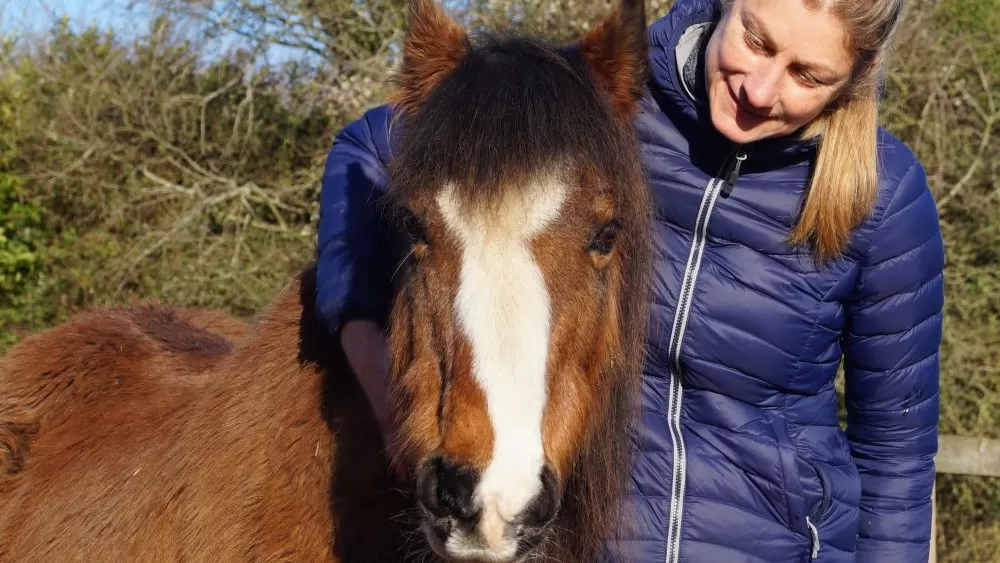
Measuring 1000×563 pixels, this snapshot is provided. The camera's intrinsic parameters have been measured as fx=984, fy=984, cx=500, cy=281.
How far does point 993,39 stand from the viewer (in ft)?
23.5

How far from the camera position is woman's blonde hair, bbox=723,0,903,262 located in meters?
2.25

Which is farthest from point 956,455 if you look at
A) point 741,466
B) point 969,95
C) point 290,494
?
point 290,494

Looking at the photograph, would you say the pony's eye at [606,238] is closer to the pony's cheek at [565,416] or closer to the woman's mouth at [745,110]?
the pony's cheek at [565,416]

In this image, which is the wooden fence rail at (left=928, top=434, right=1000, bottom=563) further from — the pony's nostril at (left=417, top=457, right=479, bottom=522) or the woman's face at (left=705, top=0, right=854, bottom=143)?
the pony's nostril at (left=417, top=457, right=479, bottom=522)

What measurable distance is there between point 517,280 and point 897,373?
1133 millimetres

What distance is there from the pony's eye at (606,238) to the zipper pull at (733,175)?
34cm

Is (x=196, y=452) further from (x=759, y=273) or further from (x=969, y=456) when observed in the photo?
(x=969, y=456)

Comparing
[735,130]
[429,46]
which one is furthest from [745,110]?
[429,46]

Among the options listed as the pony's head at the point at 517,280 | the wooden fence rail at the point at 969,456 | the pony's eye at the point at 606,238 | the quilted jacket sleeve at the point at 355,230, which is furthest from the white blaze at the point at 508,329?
the wooden fence rail at the point at 969,456

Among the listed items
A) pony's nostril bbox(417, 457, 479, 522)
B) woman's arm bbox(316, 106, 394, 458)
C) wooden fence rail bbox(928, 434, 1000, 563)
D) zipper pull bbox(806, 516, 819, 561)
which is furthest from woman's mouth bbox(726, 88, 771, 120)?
wooden fence rail bbox(928, 434, 1000, 563)

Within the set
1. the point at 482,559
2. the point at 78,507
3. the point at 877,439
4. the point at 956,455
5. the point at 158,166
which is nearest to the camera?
the point at 482,559

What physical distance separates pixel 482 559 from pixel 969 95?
20.4 ft

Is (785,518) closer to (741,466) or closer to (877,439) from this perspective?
(741,466)

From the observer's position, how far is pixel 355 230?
2383 mm
